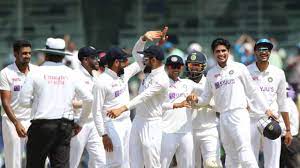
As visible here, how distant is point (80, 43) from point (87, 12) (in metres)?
0.73

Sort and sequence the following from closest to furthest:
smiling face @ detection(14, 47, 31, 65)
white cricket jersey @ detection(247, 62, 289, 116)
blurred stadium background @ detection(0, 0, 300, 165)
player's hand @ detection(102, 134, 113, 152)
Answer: player's hand @ detection(102, 134, 113, 152) < white cricket jersey @ detection(247, 62, 289, 116) < smiling face @ detection(14, 47, 31, 65) < blurred stadium background @ detection(0, 0, 300, 165)

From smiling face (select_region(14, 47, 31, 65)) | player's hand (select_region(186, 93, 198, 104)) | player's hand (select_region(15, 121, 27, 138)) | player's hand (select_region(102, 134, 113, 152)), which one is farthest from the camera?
smiling face (select_region(14, 47, 31, 65))

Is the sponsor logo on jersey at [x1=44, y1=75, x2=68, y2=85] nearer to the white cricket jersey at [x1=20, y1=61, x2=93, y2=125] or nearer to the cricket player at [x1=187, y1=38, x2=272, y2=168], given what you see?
the white cricket jersey at [x1=20, y1=61, x2=93, y2=125]

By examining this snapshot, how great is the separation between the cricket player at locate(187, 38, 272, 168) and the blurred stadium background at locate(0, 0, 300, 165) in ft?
29.8

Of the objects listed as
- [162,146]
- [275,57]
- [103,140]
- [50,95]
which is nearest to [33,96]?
[50,95]

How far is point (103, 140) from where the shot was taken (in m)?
14.4

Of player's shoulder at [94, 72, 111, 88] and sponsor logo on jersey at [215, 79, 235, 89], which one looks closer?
sponsor logo on jersey at [215, 79, 235, 89]

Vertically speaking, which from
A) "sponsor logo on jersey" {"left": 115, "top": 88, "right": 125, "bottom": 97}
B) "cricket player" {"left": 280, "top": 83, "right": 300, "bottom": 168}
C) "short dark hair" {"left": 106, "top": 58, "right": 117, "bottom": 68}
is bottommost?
"cricket player" {"left": 280, "top": 83, "right": 300, "bottom": 168}

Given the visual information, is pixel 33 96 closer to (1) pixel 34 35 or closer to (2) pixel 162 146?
(2) pixel 162 146

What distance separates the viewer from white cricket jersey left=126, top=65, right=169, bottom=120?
1429cm

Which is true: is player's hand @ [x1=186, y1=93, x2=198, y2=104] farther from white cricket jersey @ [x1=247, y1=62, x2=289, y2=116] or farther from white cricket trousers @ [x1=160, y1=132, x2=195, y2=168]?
white cricket jersey @ [x1=247, y1=62, x2=289, y2=116]

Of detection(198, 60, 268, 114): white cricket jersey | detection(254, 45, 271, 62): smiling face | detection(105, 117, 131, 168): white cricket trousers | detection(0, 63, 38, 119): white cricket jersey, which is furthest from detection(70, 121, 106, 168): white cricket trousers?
detection(254, 45, 271, 62): smiling face

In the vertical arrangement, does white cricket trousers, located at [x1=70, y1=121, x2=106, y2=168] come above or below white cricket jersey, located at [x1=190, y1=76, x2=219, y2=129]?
below

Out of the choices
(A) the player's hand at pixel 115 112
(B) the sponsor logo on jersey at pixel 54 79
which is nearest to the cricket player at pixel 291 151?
(A) the player's hand at pixel 115 112
